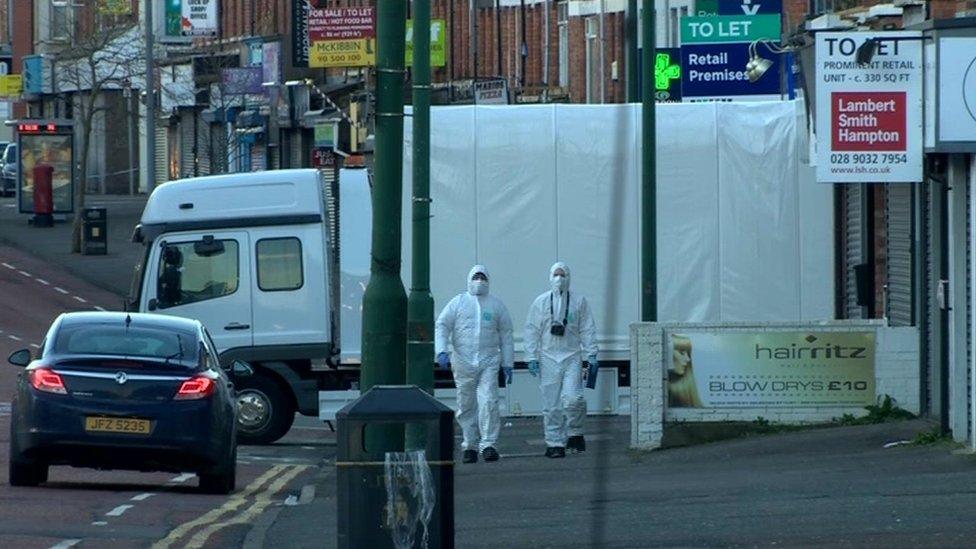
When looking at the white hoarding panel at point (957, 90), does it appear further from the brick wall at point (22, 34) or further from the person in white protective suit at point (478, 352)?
the brick wall at point (22, 34)

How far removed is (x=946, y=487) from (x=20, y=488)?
6698 millimetres

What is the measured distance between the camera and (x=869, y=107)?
1772 cm

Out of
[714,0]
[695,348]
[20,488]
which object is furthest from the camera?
[714,0]

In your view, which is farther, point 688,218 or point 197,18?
point 197,18

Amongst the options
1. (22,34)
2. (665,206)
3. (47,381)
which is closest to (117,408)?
(47,381)

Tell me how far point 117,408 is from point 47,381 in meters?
0.56

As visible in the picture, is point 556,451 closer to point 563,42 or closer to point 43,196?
point 563,42

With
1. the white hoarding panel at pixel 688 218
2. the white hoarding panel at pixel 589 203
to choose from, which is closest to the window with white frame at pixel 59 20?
the white hoarding panel at pixel 589 203

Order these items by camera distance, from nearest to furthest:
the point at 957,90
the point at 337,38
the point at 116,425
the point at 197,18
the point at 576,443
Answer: the point at 116,425 < the point at 957,90 < the point at 576,443 < the point at 337,38 < the point at 197,18

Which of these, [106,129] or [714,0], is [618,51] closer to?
[714,0]

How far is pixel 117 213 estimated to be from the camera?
61.7 metres

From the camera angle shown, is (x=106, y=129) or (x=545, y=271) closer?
(x=545, y=271)

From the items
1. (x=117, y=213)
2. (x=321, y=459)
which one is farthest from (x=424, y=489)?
(x=117, y=213)

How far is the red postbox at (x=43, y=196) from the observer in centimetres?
5444
